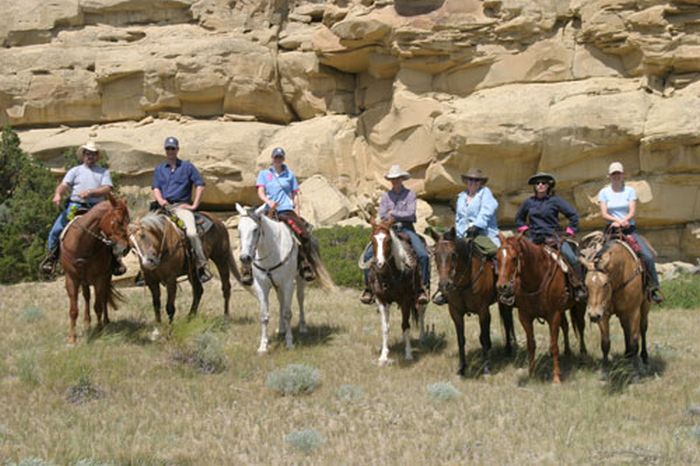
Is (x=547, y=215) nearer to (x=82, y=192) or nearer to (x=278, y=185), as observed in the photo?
(x=278, y=185)

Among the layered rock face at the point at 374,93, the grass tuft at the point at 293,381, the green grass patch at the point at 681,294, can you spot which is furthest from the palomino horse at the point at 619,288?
the layered rock face at the point at 374,93

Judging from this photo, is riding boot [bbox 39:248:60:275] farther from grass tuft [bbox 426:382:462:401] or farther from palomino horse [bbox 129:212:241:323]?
grass tuft [bbox 426:382:462:401]

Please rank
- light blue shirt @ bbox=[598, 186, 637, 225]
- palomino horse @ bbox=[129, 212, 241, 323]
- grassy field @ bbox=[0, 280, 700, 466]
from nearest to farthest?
grassy field @ bbox=[0, 280, 700, 466] < light blue shirt @ bbox=[598, 186, 637, 225] < palomino horse @ bbox=[129, 212, 241, 323]

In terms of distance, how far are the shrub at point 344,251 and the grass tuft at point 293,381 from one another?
1061 centimetres

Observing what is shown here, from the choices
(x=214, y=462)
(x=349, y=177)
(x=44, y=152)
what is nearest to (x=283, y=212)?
(x=214, y=462)

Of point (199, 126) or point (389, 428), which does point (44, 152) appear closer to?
point (199, 126)

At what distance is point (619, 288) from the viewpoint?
1070cm

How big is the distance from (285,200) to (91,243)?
330 cm

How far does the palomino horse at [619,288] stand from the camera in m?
10.3

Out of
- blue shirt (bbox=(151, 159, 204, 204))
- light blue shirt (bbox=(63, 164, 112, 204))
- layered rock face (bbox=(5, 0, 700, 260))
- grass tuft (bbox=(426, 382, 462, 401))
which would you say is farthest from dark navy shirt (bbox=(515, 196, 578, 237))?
layered rock face (bbox=(5, 0, 700, 260))

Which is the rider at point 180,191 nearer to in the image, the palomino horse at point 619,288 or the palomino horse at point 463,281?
the palomino horse at point 463,281

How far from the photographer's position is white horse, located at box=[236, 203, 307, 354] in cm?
1198

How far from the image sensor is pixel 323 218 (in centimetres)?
2503

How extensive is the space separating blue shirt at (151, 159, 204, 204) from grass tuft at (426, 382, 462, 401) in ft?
20.2
